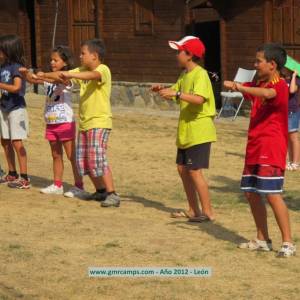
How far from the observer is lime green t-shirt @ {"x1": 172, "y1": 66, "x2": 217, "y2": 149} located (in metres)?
8.13

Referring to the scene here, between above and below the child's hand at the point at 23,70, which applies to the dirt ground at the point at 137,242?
below

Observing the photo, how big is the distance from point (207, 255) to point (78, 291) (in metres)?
1.30

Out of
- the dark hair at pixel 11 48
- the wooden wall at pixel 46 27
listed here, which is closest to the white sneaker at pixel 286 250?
the dark hair at pixel 11 48

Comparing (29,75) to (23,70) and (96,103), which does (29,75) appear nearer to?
(23,70)

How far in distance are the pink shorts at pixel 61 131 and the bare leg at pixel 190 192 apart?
1.52 metres

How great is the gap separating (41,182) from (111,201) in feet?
5.68

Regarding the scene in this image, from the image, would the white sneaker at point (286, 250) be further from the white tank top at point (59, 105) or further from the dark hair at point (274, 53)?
the white tank top at point (59, 105)

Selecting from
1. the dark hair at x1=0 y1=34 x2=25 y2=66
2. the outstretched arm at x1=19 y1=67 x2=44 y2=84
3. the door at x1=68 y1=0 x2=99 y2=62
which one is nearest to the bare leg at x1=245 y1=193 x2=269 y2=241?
the outstretched arm at x1=19 y1=67 x2=44 y2=84

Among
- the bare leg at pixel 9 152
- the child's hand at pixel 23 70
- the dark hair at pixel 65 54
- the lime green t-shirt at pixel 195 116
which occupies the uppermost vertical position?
the dark hair at pixel 65 54

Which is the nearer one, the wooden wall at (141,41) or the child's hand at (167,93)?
the child's hand at (167,93)

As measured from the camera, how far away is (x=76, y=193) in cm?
955

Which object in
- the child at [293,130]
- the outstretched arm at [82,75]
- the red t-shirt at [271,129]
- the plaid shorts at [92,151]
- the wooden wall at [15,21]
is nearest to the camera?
the red t-shirt at [271,129]

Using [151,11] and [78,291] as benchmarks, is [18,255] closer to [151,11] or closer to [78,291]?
[78,291]

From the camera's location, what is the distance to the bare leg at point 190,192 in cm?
838
